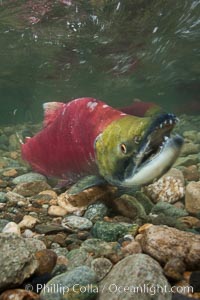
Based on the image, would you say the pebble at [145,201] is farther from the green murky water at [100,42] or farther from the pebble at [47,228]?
the green murky water at [100,42]

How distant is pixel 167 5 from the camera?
12.5 meters

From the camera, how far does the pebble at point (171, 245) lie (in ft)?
10.2

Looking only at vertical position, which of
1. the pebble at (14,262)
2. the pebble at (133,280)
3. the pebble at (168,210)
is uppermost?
the pebble at (14,262)

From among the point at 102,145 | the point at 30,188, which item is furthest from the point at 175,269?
the point at 30,188

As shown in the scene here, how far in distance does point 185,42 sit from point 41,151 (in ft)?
51.1

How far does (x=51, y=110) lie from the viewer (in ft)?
16.5

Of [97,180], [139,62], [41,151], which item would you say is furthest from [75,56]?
[97,180]

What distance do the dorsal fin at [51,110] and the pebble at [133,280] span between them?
2.74 meters

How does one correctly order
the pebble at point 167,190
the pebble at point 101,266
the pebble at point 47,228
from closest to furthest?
the pebble at point 101,266
the pebble at point 47,228
the pebble at point 167,190

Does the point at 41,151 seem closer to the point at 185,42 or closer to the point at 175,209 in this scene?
the point at 175,209

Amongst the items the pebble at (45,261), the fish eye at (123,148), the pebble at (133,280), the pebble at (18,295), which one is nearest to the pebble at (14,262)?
the pebble at (18,295)

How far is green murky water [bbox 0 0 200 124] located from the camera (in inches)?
493

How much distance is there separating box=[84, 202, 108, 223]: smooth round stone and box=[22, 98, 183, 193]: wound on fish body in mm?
486

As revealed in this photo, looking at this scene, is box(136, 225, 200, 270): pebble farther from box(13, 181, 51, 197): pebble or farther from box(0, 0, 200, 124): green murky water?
box(0, 0, 200, 124): green murky water
